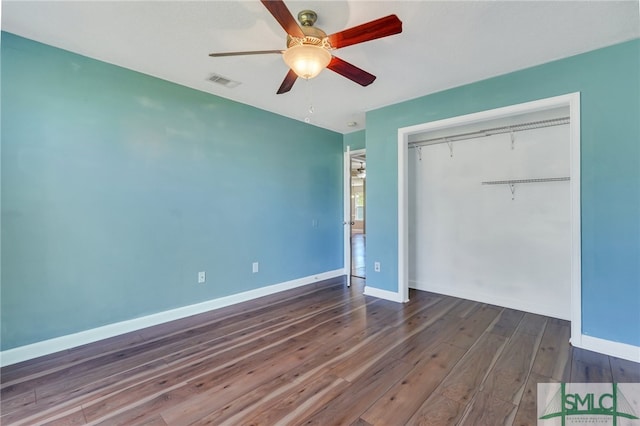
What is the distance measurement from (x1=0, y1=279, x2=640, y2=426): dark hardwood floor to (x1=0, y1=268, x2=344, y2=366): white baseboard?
0.25 feet

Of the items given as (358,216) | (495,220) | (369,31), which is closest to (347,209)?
(495,220)

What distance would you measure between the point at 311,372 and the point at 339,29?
262 cm

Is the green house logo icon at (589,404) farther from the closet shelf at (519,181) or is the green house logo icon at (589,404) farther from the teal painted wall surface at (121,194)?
the teal painted wall surface at (121,194)

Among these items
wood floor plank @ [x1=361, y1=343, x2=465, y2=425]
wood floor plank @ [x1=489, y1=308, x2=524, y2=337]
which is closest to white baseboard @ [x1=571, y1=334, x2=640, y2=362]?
wood floor plank @ [x1=489, y1=308, x2=524, y2=337]

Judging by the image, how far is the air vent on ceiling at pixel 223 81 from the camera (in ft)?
9.89

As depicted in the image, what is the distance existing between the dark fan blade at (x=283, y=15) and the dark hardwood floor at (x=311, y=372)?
2.31 meters

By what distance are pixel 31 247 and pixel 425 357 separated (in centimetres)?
339

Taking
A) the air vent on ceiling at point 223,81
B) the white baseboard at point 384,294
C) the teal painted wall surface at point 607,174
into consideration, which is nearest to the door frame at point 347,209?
the white baseboard at point 384,294

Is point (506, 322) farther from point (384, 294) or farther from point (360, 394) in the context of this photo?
point (360, 394)

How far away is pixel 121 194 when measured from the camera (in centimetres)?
279

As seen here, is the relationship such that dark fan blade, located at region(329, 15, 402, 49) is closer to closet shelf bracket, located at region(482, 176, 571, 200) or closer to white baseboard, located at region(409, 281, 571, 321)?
closet shelf bracket, located at region(482, 176, 571, 200)

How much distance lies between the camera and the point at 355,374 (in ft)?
6.98

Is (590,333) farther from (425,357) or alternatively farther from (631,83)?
(631,83)

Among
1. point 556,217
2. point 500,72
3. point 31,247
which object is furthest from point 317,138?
point 31,247
